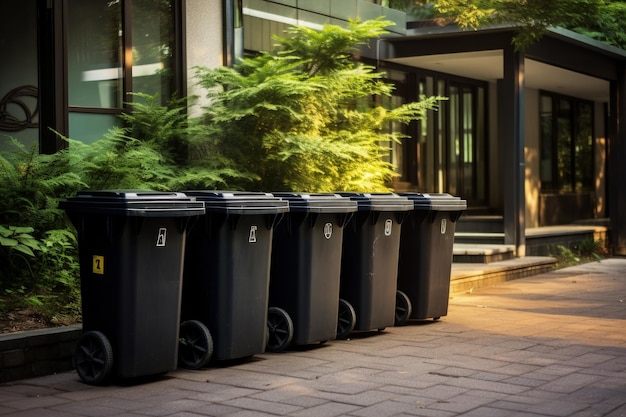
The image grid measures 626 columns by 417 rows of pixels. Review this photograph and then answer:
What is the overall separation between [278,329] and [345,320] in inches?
34.8

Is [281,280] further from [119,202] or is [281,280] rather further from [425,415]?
[425,415]

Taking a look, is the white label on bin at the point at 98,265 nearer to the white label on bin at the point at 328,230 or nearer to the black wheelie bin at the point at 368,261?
the white label on bin at the point at 328,230

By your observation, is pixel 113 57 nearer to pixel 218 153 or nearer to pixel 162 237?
pixel 218 153

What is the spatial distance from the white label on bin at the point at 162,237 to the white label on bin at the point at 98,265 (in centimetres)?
42

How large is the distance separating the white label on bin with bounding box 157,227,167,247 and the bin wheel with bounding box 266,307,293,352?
1.48 meters

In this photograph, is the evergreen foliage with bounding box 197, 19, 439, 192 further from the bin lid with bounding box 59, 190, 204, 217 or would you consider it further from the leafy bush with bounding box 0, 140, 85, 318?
the bin lid with bounding box 59, 190, 204, 217

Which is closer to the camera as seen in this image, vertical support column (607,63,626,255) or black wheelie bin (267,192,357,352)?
black wheelie bin (267,192,357,352)

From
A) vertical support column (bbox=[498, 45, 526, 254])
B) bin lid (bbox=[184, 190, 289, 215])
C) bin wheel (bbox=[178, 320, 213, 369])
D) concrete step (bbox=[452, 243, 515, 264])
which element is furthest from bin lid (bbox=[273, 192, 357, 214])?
vertical support column (bbox=[498, 45, 526, 254])

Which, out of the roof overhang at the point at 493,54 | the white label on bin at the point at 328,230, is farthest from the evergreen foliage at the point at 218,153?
the roof overhang at the point at 493,54

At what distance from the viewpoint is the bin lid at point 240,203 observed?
24.9ft

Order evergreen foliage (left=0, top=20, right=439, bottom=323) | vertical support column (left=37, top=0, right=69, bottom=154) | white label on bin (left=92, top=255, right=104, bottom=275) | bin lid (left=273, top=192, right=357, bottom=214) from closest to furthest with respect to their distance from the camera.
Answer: white label on bin (left=92, top=255, right=104, bottom=275), bin lid (left=273, top=192, right=357, bottom=214), evergreen foliage (left=0, top=20, right=439, bottom=323), vertical support column (left=37, top=0, right=69, bottom=154)

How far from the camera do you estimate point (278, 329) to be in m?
8.26

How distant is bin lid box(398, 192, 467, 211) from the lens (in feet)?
32.1

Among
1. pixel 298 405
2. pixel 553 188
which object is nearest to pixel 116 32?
pixel 298 405
